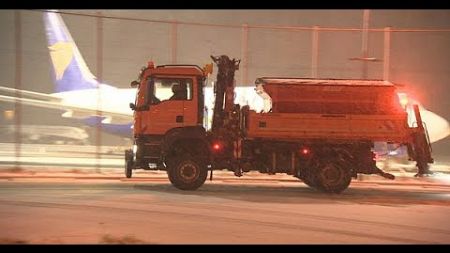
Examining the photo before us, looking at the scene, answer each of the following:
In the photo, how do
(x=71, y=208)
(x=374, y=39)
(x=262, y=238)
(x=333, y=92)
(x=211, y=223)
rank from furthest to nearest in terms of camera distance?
(x=374, y=39), (x=333, y=92), (x=71, y=208), (x=211, y=223), (x=262, y=238)

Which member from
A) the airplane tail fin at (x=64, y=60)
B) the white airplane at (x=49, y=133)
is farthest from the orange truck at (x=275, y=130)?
the white airplane at (x=49, y=133)

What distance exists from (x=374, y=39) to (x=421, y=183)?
464cm

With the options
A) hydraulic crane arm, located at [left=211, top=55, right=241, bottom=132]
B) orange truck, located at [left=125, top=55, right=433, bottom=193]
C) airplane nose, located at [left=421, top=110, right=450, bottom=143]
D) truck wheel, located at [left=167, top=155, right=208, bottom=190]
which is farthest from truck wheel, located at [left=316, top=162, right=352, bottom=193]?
airplane nose, located at [left=421, top=110, right=450, bottom=143]

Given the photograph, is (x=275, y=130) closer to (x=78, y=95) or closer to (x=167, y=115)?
(x=167, y=115)

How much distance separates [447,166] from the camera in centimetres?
2008

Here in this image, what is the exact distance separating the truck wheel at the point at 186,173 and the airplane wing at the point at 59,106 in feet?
17.7

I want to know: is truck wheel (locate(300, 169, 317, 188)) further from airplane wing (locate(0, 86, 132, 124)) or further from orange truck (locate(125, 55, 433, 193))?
airplane wing (locate(0, 86, 132, 124))

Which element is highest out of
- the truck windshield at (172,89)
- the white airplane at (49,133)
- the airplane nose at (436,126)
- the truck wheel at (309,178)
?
the truck windshield at (172,89)

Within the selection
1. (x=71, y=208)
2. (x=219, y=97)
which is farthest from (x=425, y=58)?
(x=71, y=208)

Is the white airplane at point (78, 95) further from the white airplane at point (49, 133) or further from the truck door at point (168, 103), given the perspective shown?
the truck door at point (168, 103)

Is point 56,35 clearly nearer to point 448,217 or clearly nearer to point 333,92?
point 333,92

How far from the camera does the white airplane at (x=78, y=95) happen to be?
62.7ft

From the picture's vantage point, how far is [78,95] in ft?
64.7

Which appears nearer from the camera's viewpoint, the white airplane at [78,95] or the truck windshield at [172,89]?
the truck windshield at [172,89]
